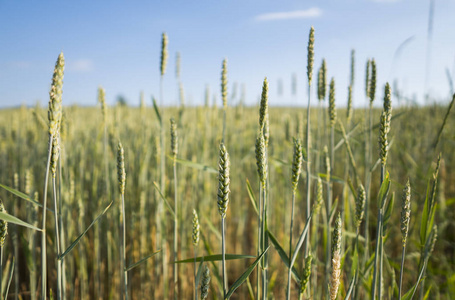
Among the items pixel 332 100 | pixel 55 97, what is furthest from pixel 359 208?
pixel 55 97

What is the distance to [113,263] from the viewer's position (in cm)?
153

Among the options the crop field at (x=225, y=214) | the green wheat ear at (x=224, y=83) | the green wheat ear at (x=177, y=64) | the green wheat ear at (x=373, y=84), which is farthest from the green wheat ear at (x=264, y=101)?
the green wheat ear at (x=177, y=64)

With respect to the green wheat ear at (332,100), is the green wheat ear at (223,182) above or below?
below

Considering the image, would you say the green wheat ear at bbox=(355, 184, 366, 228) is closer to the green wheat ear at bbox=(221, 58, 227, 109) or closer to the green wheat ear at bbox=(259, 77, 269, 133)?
the green wheat ear at bbox=(259, 77, 269, 133)

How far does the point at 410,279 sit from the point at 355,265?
1.02 m

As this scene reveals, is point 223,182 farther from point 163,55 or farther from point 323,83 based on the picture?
point 163,55

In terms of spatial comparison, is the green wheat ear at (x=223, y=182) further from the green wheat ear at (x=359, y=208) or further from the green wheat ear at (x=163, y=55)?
the green wheat ear at (x=163, y=55)

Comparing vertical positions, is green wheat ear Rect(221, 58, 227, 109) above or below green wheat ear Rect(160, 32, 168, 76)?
below

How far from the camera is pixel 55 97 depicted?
550 mm

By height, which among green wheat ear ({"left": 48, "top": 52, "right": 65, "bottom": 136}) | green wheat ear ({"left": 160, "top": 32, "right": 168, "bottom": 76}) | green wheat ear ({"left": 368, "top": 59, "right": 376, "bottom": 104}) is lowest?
green wheat ear ({"left": 48, "top": 52, "right": 65, "bottom": 136})

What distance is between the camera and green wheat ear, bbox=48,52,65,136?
1.80 ft

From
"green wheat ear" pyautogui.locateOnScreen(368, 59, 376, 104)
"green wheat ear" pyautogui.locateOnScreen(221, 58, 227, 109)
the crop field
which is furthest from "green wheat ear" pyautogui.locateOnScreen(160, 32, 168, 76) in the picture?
"green wheat ear" pyautogui.locateOnScreen(368, 59, 376, 104)

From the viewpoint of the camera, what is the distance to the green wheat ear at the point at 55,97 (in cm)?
55

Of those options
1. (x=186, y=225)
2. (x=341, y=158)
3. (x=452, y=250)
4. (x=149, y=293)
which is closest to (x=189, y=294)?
(x=149, y=293)
